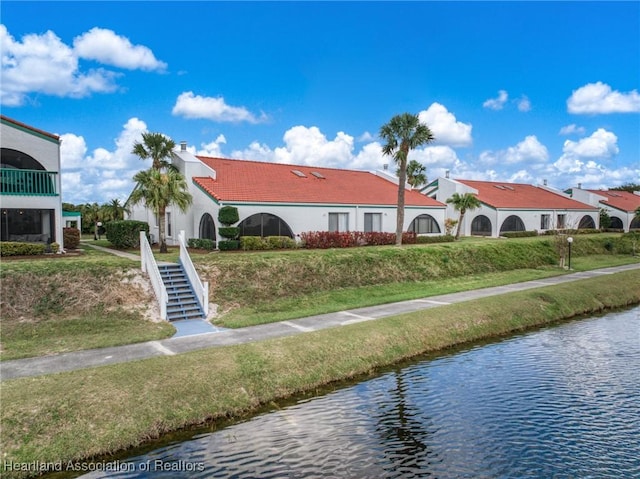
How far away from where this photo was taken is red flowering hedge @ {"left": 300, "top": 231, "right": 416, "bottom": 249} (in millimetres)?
28422

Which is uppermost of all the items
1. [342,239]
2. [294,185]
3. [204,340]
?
[294,185]

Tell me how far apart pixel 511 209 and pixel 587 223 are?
15848 millimetres

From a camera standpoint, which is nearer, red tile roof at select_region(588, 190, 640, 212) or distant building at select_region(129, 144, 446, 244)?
distant building at select_region(129, 144, 446, 244)

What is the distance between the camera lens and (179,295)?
17516 millimetres

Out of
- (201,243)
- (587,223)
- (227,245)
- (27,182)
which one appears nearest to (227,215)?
(227,245)

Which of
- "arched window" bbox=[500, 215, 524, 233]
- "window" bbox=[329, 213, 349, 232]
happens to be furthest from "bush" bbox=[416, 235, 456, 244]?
"arched window" bbox=[500, 215, 524, 233]

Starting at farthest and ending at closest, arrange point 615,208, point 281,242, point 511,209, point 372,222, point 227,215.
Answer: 1. point 615,208
2. point 511,209
3. point 372,222
4. point 281,242
5. point 227,215

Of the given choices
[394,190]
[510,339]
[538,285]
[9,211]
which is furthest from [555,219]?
[9,211]

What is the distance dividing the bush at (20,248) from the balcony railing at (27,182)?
2.53m

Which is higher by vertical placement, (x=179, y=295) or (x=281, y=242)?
(x=281, y=242)

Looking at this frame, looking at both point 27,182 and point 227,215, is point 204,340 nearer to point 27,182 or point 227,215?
point 227,215

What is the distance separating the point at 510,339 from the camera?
52.6 ft

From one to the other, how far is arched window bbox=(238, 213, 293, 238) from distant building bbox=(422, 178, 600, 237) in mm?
19486

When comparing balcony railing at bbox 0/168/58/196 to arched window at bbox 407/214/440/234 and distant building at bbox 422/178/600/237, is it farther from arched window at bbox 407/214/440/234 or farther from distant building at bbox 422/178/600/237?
distant building at bbox 422/178/600/237
